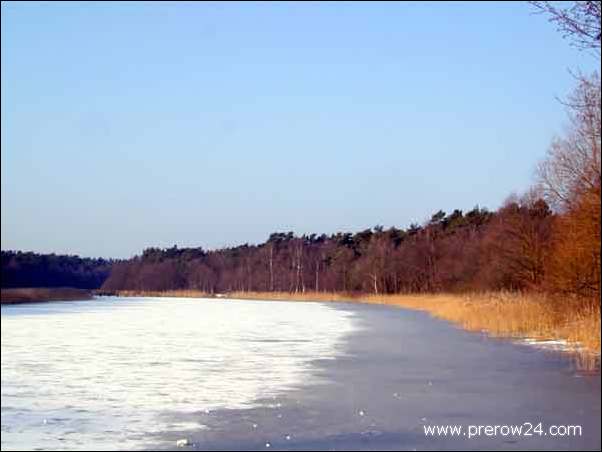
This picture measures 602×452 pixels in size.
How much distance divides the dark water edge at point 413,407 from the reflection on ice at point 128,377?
1.51 feet

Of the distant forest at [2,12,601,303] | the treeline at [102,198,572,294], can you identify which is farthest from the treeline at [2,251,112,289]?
the treeline at [102,198,572,294]

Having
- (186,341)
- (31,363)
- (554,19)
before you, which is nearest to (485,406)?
(554,19)

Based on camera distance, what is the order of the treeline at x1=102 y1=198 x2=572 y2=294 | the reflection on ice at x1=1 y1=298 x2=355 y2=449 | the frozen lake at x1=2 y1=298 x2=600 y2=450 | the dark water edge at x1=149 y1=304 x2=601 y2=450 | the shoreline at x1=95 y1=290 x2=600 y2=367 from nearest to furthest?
the dark water edge at x1=149 y1=304 x2=601 y2=450 < the frozen lake at x1=2 y1=298 x2=600 y2=450 < the reflection on ice at x1=1 y1=298 x2=355 y2=449 < the shoreline at x1=95 y1=290 x2=600 y2=367 < the treeline at x1=102 y1=198 x2=572 y2=294

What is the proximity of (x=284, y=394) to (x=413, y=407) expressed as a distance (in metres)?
1.73

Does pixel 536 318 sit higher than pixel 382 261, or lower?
lower

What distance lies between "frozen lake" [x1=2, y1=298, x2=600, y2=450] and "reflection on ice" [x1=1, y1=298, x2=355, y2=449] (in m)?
0.02

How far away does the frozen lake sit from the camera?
6742 mm

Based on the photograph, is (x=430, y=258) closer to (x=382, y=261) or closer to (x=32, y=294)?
(x=382, y=261)

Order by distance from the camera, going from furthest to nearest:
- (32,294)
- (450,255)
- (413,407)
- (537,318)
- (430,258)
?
(430,258) < (450,255) < (537,318) < (32,294) < (413,407)

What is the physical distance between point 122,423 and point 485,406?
3.70 meters

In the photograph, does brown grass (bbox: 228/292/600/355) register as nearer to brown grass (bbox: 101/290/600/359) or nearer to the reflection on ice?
brown grass (bbox: 101/290/600/359)

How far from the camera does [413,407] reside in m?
8.24

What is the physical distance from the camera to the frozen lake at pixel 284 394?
6.74 meters

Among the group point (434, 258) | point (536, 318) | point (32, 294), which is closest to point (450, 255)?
point (434, 258)
